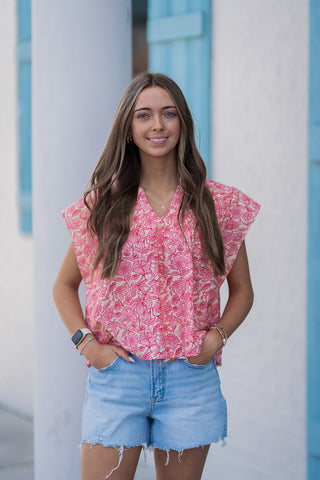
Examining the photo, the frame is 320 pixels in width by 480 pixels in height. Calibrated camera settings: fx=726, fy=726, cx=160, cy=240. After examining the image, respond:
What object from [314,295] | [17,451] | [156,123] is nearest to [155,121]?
[156,123]

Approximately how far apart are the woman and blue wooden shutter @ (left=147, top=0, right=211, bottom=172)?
1.39 metres

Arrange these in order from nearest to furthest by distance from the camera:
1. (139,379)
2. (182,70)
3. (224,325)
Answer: (139,379) → (224,325) → (182,70)

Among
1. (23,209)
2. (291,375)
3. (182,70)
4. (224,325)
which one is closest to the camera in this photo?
(224,325)

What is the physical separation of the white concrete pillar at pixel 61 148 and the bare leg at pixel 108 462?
0.94 metres

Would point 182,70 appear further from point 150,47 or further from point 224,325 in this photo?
point 224,325

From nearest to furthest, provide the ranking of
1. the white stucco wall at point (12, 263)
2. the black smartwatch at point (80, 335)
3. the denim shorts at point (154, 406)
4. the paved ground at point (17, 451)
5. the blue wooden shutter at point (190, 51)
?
1. the denim shorts at point (154, 406)
2. the black smartwatch at point (80, 335)
3. the blue wooden shutter at point (190, 51)
4. the paved ground at point (17, 451)
5. the white stucco wall at point (12, 263)

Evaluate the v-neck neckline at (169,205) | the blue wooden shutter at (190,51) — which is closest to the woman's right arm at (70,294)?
the v-neck neckline at (169,205)

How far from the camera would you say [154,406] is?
2.12 metres

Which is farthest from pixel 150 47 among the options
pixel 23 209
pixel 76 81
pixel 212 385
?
pixel 212 385

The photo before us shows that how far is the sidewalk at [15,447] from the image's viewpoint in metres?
4.16

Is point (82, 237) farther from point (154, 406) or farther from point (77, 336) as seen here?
point (154, 406)

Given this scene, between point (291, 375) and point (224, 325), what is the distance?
124 centimetres

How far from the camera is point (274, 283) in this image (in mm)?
3438

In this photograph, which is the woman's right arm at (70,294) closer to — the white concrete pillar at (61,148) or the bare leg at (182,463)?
the bare leg at (182,463)
